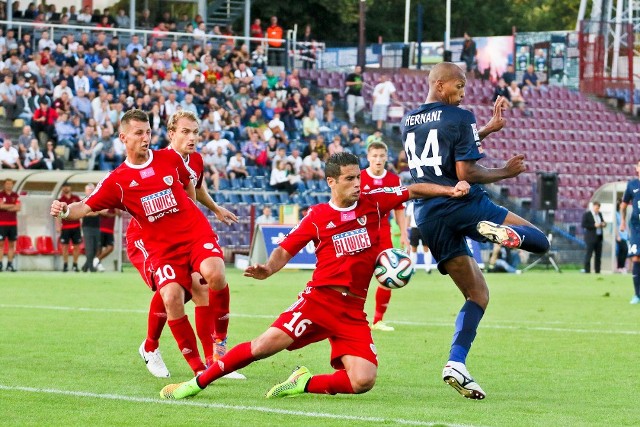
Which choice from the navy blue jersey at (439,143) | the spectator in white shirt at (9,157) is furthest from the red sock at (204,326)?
the spectator in white shirt at (9,157)

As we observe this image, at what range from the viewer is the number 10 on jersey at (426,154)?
9492mm

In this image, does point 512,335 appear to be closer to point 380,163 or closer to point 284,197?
point 380,163

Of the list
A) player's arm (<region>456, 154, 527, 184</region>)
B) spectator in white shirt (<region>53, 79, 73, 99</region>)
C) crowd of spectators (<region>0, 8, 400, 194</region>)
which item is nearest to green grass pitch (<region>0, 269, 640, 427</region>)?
player's arm (<region>456, 154, 527, 184</region>)

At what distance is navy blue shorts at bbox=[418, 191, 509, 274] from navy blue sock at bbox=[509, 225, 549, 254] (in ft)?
0.82

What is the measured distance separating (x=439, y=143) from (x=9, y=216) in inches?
780

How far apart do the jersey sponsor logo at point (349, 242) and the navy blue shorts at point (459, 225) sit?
2.45 feet

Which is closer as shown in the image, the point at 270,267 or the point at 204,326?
the point at 270,267

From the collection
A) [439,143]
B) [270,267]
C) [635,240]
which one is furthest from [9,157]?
[270,267]

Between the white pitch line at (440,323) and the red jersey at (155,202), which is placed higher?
the red jersey at (155,202)

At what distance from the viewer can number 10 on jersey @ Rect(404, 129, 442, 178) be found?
9.49 m

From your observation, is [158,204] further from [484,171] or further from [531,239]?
[531,239]

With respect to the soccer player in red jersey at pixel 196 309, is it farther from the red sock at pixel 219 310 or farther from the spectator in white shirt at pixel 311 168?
the spectator in white shirt at pixel 311 168

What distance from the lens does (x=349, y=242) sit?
357 inches

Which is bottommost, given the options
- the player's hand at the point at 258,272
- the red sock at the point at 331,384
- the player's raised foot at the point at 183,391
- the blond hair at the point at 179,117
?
the player's raised foot at the point at 183,391
